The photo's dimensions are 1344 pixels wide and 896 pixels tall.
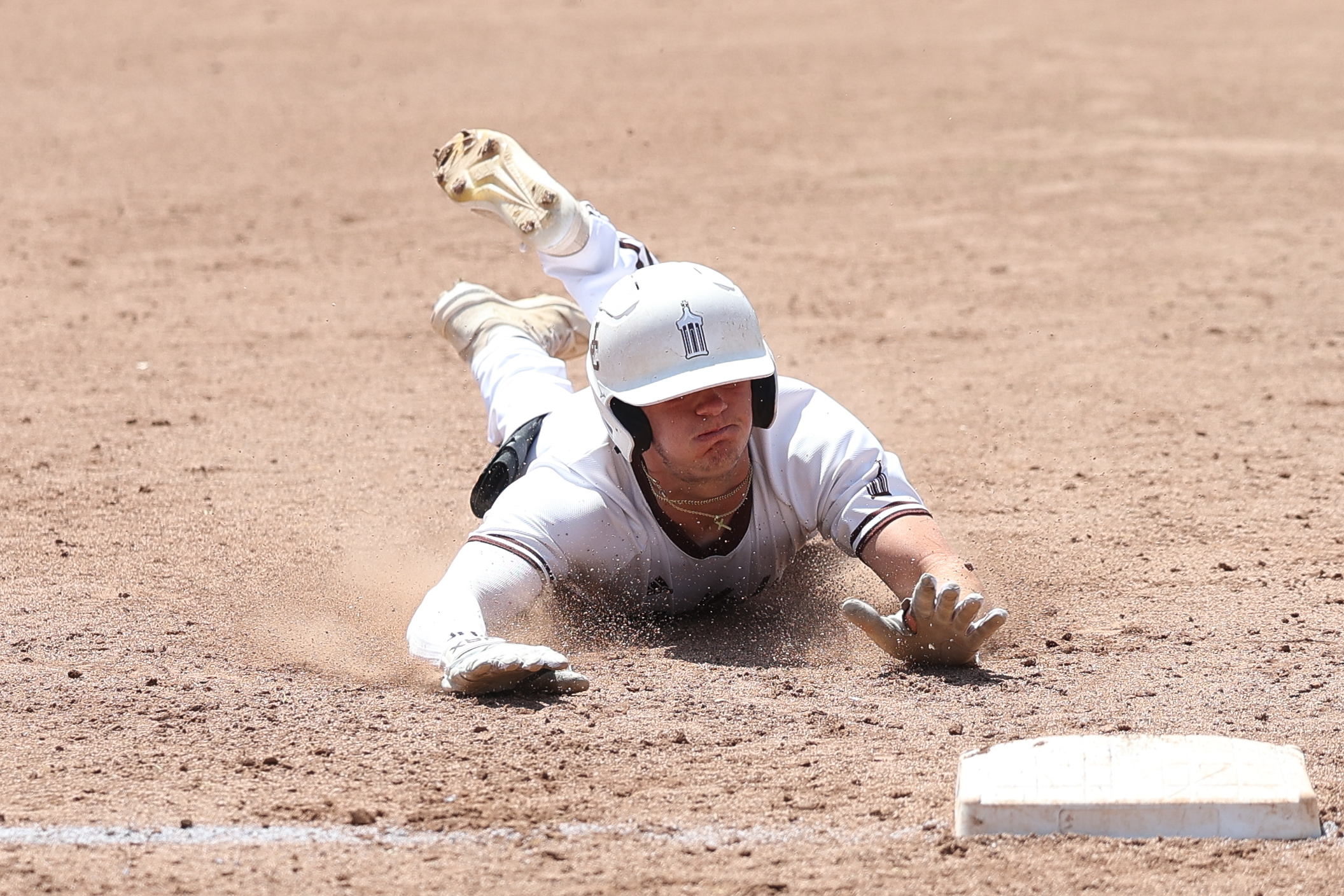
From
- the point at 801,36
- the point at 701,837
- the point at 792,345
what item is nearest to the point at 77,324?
the point at 792,345

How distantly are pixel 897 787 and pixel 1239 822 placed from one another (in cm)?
72

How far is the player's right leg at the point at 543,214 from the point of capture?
20.5 ft

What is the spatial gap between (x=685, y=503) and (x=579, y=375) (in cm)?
366

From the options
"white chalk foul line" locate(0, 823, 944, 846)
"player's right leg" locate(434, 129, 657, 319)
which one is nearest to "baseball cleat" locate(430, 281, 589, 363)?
"player's right leg" locate(434, 129, 657, 319)

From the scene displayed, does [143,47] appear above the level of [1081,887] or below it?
above

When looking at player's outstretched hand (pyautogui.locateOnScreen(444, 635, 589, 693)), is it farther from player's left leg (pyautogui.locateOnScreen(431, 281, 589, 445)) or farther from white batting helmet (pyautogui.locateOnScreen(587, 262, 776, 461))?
player's left leg (pyautogui.locateOnScreen(431, 281, 589, 445))

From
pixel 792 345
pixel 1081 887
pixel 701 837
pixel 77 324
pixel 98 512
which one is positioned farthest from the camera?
pixel 77 324

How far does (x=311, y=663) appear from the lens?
473cm

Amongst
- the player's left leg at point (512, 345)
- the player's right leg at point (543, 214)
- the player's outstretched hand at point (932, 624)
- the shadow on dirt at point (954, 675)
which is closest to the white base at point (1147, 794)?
the player's outstretched hand at point (932, 624)

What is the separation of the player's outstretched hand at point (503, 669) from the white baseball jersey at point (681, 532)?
0.46 metres

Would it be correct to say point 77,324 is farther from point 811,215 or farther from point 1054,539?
point 1054,539

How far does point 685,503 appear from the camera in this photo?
16.0ft

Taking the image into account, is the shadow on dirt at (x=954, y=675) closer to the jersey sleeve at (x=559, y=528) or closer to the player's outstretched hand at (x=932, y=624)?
the player's outstretched hand at (x=932, y=624)

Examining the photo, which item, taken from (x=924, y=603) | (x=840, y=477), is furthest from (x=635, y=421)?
(x=924, y=603)
